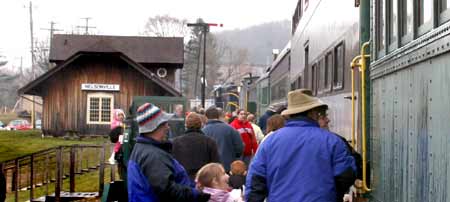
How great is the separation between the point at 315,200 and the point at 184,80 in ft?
258

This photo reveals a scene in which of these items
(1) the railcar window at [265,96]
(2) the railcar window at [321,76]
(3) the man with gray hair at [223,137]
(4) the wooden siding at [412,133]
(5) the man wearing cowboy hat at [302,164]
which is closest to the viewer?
(4) the wooden siding at [412,133]

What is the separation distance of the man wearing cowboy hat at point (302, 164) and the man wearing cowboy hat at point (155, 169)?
1.55ft

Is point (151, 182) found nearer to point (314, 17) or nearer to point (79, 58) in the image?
point (314, 17)

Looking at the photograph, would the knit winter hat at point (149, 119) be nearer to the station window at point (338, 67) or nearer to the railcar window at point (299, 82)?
the station window at point (338, 67)

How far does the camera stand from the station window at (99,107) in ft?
119

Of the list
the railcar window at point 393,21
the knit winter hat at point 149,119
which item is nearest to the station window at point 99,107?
the knit winter hat at point 149,119

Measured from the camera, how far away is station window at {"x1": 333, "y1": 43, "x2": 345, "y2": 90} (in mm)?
6884

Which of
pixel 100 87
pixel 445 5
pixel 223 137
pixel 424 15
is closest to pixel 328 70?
pixel 223 137

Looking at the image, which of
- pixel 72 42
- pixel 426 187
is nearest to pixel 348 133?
pixel 426 187

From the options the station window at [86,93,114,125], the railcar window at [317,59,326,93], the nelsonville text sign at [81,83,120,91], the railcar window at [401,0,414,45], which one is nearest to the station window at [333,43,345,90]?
the railcar window at [317,59,326,93]

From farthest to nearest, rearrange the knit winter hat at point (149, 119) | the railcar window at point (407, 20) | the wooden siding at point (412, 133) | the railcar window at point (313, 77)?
the railcar window at point (313, 77)
the knit winter hat at point (149, 119)
the railcar window at point (407, 20)
the wooden siding at point (412, 133)

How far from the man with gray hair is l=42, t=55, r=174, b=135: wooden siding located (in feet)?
89.6

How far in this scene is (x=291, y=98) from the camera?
4766 mm

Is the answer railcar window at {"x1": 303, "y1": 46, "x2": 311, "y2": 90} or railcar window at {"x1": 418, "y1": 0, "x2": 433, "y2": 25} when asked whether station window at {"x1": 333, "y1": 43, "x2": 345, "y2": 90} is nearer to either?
railcar window at {"x1": 418, "y1": 0, "x2": 433, "y2": 25}
